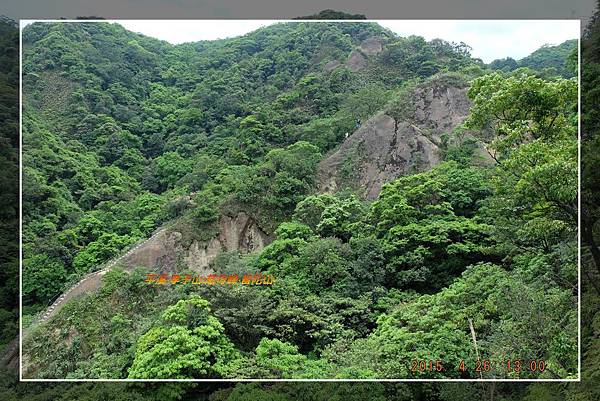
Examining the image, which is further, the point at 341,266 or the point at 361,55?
the point at 361,55

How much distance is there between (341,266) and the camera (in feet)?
21.0

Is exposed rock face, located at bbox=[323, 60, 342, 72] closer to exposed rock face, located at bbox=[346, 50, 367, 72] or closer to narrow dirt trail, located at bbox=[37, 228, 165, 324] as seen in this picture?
exposed rock face, located at bbox=[346, 50, 367, 72]

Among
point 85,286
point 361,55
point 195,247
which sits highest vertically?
point 361,55

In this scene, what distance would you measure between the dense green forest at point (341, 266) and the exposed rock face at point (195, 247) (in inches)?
10.6

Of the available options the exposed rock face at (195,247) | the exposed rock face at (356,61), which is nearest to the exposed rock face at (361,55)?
the exposed rock face at (356,61)

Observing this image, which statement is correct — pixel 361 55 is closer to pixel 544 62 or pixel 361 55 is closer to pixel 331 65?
pixel 331 65

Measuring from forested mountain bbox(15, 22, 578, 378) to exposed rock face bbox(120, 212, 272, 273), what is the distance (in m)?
0.03

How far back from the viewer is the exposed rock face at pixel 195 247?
7089 millimetres

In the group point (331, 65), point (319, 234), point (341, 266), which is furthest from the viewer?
point (331, 65)

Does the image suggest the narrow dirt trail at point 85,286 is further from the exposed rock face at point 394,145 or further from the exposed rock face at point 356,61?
the exposed rock face at point 356,61

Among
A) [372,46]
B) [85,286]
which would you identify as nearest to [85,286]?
[85,286]

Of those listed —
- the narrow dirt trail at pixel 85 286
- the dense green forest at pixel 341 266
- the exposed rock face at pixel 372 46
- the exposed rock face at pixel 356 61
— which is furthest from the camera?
the exposed rock face at pixel 372 46

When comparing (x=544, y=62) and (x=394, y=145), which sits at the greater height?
(x=544, y=62)

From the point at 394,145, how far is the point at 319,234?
92.5 inches
